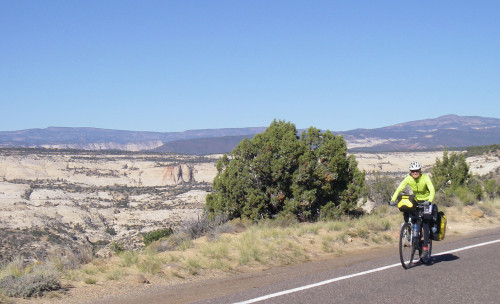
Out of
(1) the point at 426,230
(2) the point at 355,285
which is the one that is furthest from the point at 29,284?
(1) the point at 426,230

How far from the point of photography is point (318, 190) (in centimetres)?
1986

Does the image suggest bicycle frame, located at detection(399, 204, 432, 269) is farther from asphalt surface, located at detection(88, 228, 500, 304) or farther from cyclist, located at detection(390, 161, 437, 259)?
asphalt surface, located at detection(88, 228, 500, 304)

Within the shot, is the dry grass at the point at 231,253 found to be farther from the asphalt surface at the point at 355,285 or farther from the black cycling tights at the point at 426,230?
the black cycling tights at the point at 426,230

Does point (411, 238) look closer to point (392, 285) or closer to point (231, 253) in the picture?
point (392, 285)

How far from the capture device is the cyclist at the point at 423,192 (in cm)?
942

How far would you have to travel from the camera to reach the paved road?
23.9 ft

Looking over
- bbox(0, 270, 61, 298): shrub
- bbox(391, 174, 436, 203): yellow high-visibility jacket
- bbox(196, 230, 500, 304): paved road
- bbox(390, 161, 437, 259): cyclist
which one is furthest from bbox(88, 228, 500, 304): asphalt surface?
bbox(391, 174, 436, 203): yellow high-visibility jacket

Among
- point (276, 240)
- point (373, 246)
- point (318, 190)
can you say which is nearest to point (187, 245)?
point (276, 240)

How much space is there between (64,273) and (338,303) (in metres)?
4.97

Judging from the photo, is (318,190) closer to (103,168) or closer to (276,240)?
(276,240)

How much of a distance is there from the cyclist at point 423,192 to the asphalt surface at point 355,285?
65cm

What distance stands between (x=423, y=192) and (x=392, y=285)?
2380 millimetres

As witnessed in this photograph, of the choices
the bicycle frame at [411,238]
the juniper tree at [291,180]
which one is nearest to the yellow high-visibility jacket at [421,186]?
the bicycle frame at [411,238]

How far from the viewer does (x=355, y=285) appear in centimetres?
811
